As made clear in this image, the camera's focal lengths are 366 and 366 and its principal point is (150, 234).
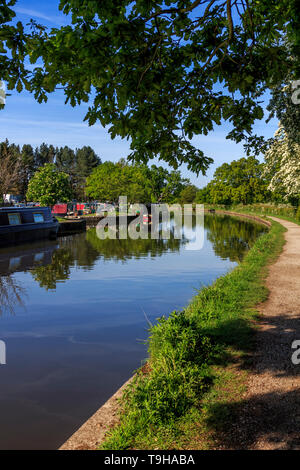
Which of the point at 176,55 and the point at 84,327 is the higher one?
the point at 176,55

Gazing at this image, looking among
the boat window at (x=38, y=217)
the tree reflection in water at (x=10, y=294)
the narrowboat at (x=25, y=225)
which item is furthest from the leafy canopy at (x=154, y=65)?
the boat window at (x=38, y=217)

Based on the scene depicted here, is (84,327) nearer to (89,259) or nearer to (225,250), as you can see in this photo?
(89,259)

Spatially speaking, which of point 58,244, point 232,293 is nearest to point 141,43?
point 232,293

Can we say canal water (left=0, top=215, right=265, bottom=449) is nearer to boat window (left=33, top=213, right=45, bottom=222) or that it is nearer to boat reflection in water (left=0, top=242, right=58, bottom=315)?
boat reflection in water (left=0, top=242, right=58, bottom=315)

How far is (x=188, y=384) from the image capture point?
14.4 feet

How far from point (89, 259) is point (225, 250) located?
811 centimetres

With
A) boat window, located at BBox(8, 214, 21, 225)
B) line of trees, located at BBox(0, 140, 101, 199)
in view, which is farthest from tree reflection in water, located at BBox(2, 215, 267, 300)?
line of trees, located at BBox(0, 140, 101, 199)

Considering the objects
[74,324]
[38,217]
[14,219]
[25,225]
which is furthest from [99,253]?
[74,324]

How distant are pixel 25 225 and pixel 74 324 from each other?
1909 cm

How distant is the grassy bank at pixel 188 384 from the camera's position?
11.9ft

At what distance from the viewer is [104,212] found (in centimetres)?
5434

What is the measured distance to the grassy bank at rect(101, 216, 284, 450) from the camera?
3.62 m

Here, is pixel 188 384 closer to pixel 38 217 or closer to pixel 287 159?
pixel 287 159

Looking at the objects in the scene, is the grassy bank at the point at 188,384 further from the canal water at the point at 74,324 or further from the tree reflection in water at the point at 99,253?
the tree reflection in water at the point at 99,253
